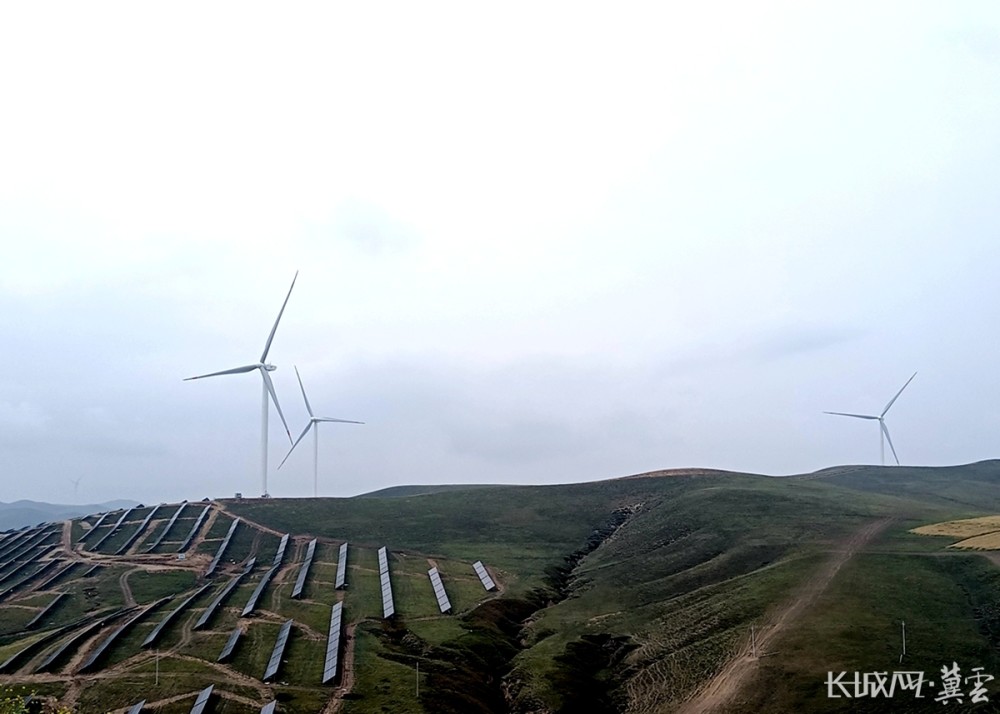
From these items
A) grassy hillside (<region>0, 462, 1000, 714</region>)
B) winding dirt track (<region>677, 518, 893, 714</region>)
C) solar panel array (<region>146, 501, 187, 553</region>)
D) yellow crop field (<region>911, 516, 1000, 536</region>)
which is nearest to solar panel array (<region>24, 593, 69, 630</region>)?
grassy hillside (<region>0, 462, 1000, 714</region>)

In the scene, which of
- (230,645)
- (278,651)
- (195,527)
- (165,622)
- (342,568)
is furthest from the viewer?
(195,527)

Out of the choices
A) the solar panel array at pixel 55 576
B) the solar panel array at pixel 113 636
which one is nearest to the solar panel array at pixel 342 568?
the solar panel array at pixel 113 636

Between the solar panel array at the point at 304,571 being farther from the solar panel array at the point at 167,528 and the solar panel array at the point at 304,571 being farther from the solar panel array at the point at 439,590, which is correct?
the solar panel array at the point at 167,528

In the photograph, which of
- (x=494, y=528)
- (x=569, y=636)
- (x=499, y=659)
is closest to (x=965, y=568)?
(x=569, y=636)

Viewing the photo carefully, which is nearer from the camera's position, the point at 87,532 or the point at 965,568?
the point at 965,568

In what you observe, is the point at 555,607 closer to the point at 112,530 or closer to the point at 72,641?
the point at 72,641

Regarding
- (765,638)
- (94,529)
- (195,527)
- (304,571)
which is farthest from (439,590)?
(94,529)

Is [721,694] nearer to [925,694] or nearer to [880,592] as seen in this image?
[925,694]
